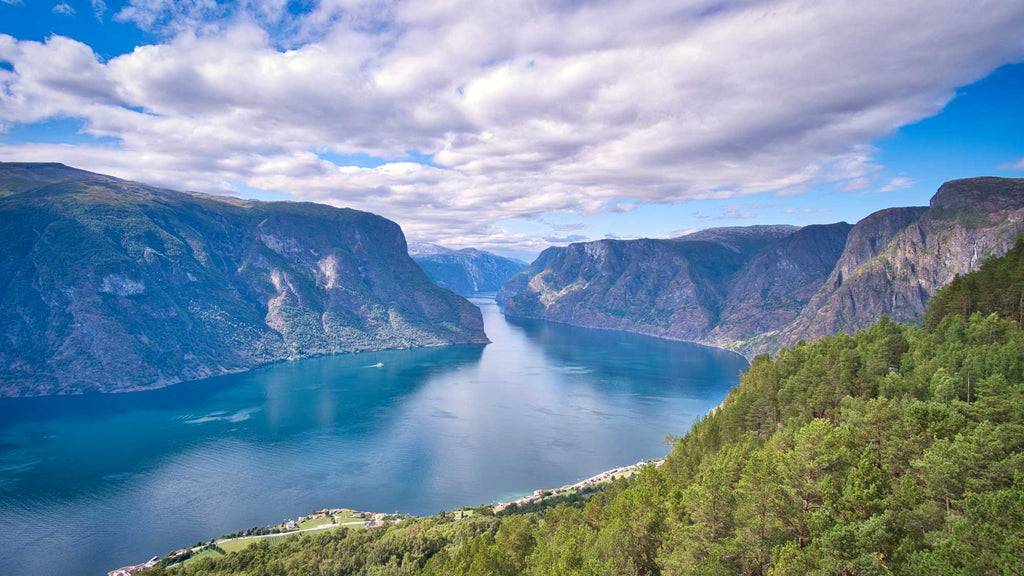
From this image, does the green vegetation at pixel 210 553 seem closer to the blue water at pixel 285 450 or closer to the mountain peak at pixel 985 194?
the blue water at pixel 285 450

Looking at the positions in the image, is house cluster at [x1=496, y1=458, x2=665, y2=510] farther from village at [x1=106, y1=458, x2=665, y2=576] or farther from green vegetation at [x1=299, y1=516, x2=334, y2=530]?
green vegetation at [x1=299, y1=516, x2=334, y2=530]

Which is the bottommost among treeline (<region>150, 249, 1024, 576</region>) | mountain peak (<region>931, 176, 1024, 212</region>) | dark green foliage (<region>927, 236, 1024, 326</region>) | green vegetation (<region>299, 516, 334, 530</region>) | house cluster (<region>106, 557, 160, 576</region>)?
house cluster (<region>106, 557, 160, 576</region>)

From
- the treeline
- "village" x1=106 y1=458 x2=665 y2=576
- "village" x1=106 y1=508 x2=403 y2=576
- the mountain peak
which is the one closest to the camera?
the treeline

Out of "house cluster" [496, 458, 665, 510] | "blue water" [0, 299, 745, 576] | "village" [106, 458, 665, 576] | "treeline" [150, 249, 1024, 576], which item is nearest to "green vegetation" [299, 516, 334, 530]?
"village" [106, 458, 665, 576]

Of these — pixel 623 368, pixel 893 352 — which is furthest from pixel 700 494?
pixel 623 368

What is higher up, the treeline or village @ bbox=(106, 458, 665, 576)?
the treeline

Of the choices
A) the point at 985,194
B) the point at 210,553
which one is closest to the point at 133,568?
the point at 210,553

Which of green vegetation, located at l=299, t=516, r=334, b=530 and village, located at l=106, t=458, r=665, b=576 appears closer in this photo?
village, located at l=106, t=458, r=665, b=576
